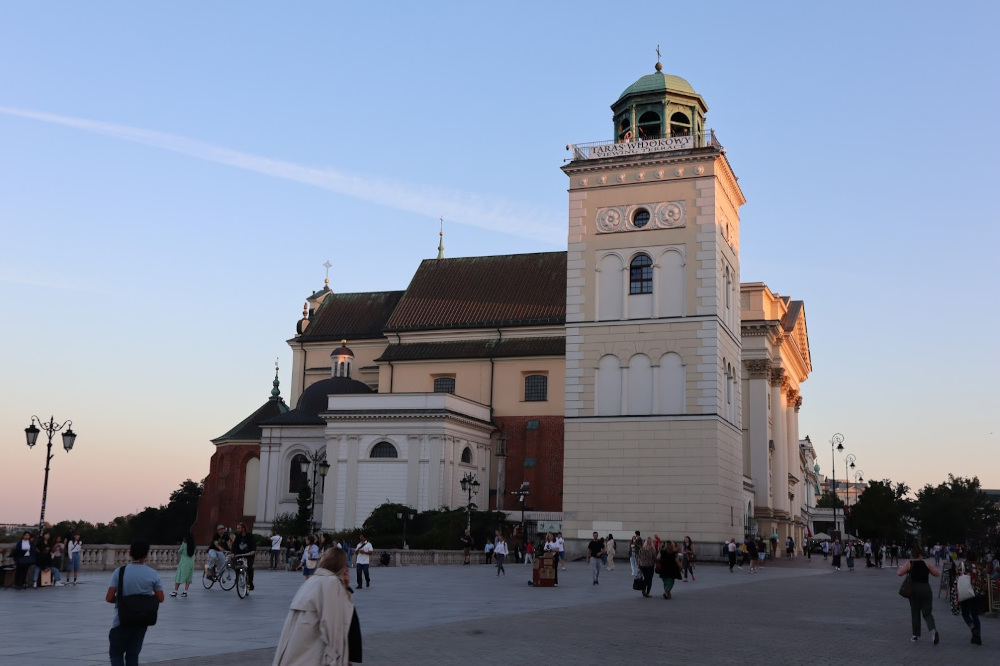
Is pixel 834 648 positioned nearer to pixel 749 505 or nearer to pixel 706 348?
pixel 706 348

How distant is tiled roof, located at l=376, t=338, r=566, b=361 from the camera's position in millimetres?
62812

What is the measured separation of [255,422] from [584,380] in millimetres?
32308

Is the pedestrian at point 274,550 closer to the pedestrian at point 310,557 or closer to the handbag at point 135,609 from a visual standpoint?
the pedestrian at point 310,557

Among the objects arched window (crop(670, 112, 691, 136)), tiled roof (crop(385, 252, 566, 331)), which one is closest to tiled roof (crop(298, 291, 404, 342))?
tiled roof (crop(385, 252, 566, 331))

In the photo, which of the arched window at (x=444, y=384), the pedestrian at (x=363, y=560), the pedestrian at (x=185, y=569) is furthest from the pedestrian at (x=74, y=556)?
the arched window at (x=444, y=384)

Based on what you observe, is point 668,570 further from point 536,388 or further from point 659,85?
point 536,388

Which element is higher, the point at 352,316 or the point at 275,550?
the point at 352,316

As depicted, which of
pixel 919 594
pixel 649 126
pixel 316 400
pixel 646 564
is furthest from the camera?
pixel 316 400

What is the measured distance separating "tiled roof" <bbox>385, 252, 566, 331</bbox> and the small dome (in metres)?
16.8

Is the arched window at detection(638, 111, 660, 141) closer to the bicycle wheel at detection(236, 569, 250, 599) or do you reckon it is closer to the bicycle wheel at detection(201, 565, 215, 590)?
the bicycle wheel at detection(201, 565, 215, 590)

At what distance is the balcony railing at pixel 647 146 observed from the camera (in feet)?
162

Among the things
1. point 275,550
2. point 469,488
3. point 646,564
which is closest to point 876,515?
point 469,488

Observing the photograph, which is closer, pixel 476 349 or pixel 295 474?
pixel 295 474

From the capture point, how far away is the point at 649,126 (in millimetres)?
51906
